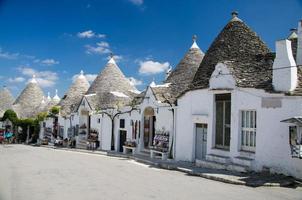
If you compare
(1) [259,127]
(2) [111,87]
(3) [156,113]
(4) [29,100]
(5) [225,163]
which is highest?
(2) [111,87]

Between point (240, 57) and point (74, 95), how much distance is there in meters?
25.0

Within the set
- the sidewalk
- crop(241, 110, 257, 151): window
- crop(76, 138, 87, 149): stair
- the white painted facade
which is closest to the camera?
the sidewalk

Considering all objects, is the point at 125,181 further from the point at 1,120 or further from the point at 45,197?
the point at 1,120

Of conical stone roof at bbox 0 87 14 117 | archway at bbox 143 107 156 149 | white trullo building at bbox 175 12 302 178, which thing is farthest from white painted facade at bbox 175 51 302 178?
conical stone roof at bbox 0 87 14 117

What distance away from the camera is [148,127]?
23.5 meters

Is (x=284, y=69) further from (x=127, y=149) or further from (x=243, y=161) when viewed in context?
(x=127, y=149)

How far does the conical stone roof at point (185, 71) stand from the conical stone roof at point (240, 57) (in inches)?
155

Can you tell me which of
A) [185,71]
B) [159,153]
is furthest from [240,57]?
[185,71]

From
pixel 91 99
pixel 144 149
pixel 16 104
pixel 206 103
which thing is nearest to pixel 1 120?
pixel 16 104

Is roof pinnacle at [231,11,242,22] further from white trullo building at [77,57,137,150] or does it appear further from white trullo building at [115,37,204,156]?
white trullo building at [77,57,137,150]

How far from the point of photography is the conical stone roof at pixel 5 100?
1903 inches

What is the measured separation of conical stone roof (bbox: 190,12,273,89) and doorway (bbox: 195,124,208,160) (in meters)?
2.08

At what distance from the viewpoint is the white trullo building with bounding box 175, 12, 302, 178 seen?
13508 mm

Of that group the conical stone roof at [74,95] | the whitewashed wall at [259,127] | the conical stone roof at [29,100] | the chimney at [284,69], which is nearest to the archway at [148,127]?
the whitewashed wall at [259,127]
